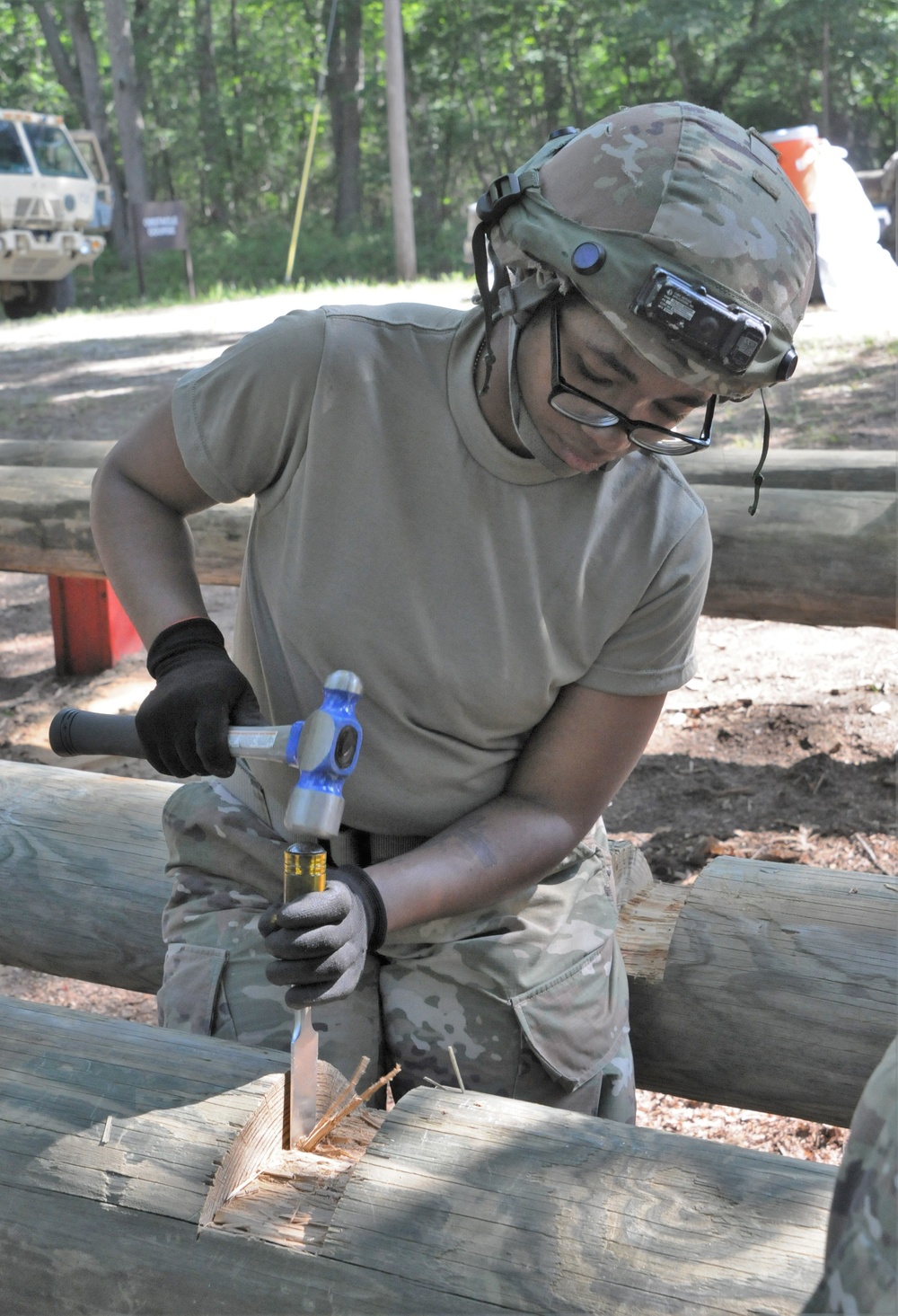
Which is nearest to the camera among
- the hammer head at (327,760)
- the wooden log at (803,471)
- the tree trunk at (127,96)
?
the hammer head at (327,760)

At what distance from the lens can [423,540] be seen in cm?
191

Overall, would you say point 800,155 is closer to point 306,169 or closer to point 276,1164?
point 276,1164

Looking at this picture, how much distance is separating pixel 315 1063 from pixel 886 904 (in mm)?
1043

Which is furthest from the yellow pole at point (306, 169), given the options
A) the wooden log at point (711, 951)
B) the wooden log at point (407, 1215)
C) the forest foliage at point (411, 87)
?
the wooden log at point (407, 1215)

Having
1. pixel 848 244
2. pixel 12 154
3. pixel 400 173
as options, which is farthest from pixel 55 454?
pixel 12 154

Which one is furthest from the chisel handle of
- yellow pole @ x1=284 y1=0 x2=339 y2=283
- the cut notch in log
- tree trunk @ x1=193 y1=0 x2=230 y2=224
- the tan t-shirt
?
tree trunk @ x1=193 y1=0 x2=230 y2=224

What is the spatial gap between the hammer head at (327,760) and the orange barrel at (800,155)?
24.6ft

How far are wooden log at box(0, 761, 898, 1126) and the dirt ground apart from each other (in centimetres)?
62

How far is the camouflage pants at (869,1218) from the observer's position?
828 mm

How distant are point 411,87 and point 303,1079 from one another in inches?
1132

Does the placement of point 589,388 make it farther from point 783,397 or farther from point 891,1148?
point 783,397

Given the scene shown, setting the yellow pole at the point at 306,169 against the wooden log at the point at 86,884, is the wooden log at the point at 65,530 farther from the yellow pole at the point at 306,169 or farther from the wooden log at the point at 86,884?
the yellow pole at the point at 306,169

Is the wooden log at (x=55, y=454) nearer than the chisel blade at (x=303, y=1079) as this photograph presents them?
No

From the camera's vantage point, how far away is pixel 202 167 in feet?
97.8
